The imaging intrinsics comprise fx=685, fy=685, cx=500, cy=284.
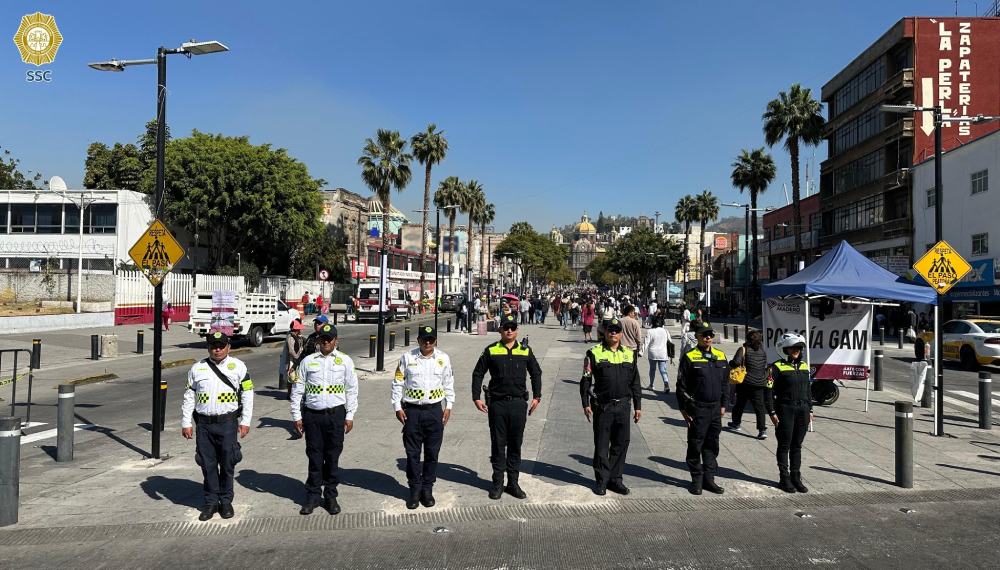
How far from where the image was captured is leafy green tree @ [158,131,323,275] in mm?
40062

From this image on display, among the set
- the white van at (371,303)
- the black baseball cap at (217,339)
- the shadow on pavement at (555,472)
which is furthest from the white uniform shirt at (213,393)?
the white van at (371,303)

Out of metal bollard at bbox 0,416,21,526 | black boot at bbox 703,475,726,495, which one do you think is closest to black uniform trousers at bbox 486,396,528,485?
black boot at bbox 703,475,726,495

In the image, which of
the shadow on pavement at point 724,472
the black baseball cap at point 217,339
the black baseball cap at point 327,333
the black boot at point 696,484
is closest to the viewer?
the black baseball cap at point 217,339

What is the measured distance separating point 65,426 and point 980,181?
37.5 meters

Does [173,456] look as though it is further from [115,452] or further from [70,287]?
[70,287]

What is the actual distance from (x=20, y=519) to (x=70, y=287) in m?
31.1

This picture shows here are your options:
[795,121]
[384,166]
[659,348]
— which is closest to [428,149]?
[384,166]

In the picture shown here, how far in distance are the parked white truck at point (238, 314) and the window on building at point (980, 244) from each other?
3106 centimetres

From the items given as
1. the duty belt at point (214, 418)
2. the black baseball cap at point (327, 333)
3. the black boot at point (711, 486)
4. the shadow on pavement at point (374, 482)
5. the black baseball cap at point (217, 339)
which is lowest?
the shadow on pavement at point (374, 482)

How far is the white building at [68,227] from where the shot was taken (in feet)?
126

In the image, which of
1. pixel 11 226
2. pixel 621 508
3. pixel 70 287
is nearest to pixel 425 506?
pixel 621 508

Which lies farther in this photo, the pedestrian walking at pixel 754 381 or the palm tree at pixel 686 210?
the palm tree at pixel 686 210

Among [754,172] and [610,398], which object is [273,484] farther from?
[754,172]

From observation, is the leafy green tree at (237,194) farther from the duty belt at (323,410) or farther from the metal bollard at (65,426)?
the duty belt at (323,410)
